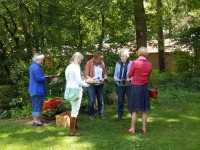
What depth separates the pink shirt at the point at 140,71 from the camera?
665 cm

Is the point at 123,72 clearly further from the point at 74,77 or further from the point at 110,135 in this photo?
the point at 110,135

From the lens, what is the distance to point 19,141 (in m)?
6.76

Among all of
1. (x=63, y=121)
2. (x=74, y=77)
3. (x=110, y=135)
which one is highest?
(x=74, y=77)

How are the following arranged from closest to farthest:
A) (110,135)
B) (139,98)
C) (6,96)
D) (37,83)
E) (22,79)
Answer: (139,98) → (110,135) → (37,83) → (22,79) → (6,96)

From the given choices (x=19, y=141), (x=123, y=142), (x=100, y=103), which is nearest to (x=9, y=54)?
(x=100, y=103)

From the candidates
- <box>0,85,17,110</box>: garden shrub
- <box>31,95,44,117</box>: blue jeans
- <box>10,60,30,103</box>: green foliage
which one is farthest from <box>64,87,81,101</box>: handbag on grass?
<box>0,85,17,110</box>: garden shrub

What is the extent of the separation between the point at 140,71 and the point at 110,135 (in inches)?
56.2

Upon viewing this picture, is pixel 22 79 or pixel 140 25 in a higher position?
pixel 140 25

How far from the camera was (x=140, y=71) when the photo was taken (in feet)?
21.9

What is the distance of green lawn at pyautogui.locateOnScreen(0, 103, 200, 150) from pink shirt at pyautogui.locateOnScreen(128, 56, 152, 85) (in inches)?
43.1

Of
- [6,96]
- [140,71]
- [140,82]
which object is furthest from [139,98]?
[6,96]

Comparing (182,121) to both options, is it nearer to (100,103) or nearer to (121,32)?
(100,103)

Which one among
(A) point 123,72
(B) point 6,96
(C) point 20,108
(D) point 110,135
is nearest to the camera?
(D) point 110,135

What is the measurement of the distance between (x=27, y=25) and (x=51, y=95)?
16.5 ft
